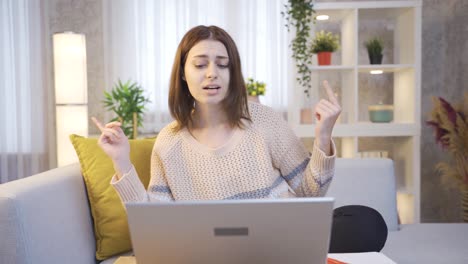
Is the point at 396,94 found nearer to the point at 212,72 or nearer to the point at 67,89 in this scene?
the point at 67,89

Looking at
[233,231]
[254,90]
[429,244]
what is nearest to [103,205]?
[233,231]

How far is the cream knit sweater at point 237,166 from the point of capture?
1.54 metres

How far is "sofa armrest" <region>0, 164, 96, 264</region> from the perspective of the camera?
1297 mm

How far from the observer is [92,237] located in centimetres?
181

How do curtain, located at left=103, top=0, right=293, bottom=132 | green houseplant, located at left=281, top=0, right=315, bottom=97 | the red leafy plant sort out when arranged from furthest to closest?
1. curtain, located at left=103, top=0, right=293, bottom=132
2. green houseplant, located at left=281, top=0, right=315, bottom=97
3. the red leafy plant

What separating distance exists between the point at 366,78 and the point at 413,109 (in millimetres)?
736

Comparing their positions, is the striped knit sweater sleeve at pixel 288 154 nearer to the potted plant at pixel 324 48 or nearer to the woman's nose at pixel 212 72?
the woman's nose at pixel 212 72

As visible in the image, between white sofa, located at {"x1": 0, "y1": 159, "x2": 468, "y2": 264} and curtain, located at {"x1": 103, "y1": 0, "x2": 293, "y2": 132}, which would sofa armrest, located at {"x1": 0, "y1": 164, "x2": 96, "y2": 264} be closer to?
white sofa, located at {"x1": 0, "y1": 159, "x2": 468, "y2": 264}

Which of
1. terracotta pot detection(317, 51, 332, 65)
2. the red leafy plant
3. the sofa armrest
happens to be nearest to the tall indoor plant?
the red leafy plant

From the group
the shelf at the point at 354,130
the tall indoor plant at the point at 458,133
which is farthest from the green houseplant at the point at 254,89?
the tall indoor plant at the point at 458,133

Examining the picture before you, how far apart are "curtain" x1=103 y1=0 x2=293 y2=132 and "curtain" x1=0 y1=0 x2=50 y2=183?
1.79 feet

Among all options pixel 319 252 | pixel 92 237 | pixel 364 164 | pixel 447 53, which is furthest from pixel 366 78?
pixel 319 252

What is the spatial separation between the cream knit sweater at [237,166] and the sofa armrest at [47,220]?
0.27 m

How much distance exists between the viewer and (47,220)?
1.45m
